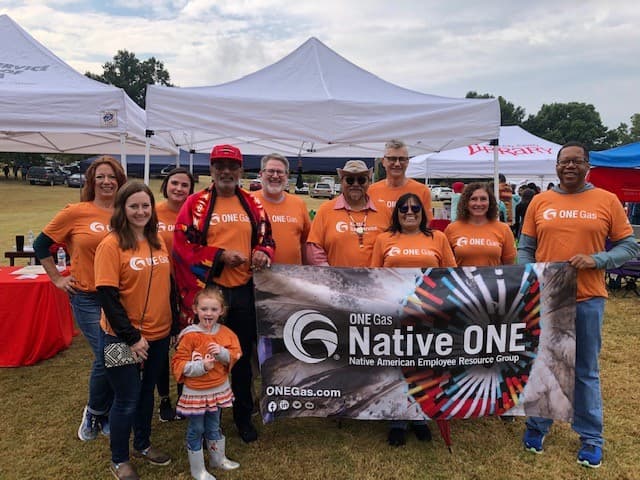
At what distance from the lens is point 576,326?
2754mm

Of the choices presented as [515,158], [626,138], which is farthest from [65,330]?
[626,138]

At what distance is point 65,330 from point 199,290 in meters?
2.74

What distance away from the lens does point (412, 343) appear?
9.14 feet

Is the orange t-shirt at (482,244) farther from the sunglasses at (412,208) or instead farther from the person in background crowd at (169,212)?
the person in background crowd at (169,212)

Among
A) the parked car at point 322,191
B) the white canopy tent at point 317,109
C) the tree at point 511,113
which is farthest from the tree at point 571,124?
the white canopy tent at point 317,109

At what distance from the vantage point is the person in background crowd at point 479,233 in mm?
3146

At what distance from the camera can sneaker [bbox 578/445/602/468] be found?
2691 mm

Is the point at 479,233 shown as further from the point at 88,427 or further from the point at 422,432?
the point at 88,427

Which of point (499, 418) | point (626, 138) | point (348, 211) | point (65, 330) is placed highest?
point (626, 138)

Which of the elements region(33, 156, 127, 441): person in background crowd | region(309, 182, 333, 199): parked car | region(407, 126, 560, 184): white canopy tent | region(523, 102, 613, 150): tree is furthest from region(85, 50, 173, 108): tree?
region(33, 156, 127, 441): person in background crowd

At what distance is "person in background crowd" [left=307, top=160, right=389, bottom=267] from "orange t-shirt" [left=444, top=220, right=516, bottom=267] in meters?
0.55

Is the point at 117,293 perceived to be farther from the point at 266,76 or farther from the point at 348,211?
the point at 266,76

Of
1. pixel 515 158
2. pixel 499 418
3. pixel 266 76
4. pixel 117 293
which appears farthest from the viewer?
pixel 515 158

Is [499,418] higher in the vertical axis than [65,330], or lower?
lower
